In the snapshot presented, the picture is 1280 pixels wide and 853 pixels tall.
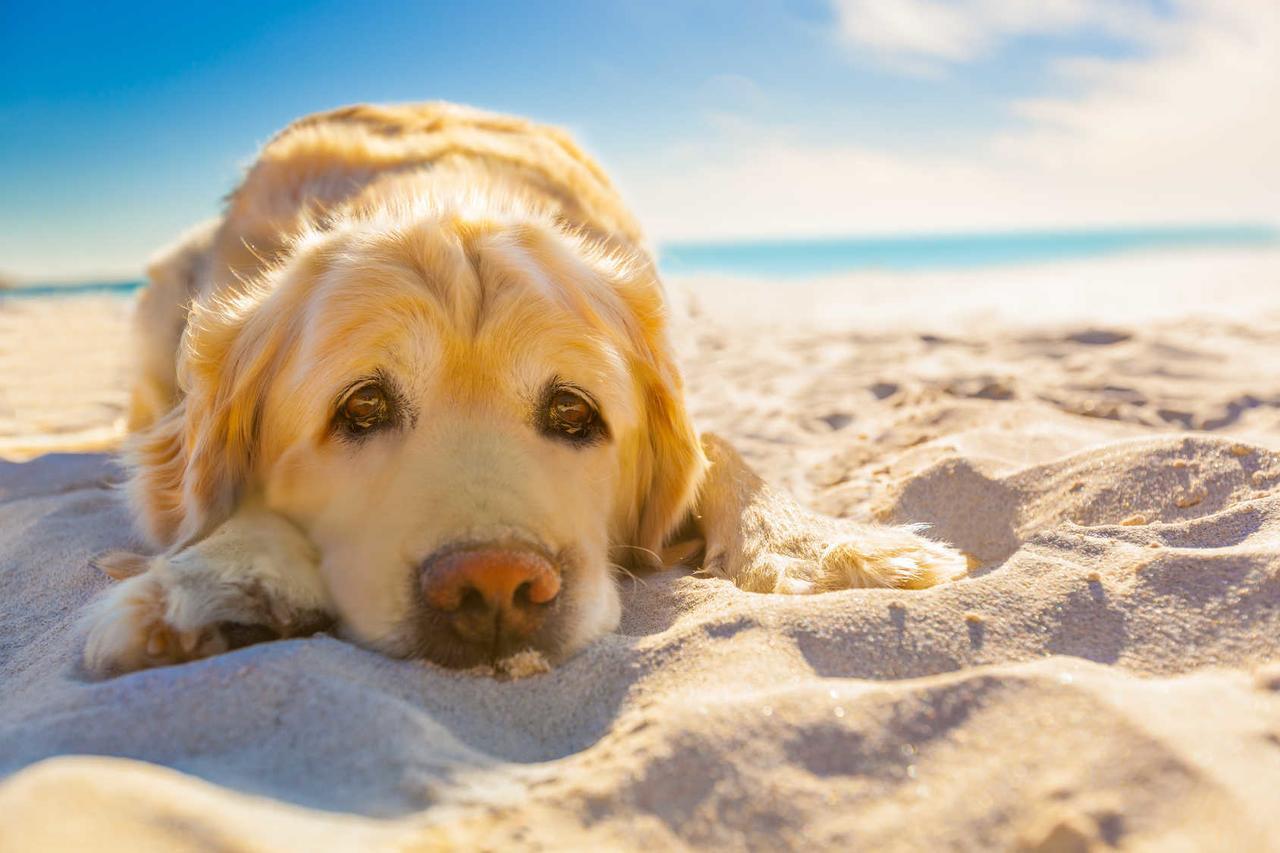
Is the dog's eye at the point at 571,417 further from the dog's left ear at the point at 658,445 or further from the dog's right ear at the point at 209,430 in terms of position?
the dog's right ear at the point at 209,430

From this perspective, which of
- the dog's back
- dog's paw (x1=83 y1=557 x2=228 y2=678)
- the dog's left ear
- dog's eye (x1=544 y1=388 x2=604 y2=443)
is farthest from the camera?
the dog's back

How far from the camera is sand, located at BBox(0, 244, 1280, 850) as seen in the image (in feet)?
4.25

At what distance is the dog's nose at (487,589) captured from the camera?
1979 millimetres

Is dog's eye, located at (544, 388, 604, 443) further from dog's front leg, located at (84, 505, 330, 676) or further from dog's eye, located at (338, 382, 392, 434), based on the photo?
dog's front leg, located at (84, 505, 330, 676)

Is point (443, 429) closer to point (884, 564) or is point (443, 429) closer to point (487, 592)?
point (487, 592)

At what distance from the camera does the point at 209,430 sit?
107 inches

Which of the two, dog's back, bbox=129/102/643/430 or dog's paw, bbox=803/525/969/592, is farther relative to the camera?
dog's back, bbox=129/102/643/430

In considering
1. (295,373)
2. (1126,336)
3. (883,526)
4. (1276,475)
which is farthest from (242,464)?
(1126,336)

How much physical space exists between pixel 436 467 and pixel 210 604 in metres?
0.57

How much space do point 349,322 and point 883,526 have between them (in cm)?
176

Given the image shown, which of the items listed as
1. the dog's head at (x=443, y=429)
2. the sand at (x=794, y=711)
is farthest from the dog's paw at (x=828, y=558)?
the dog's head at (x=443, y=429)

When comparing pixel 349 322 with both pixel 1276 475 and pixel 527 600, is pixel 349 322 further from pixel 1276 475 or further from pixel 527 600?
pixel 1276 475

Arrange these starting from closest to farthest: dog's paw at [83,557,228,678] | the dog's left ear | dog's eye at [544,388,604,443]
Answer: dog's paw at [83,557,228,678] → dog's eye at [544,388,604,443] → the dog's left ear

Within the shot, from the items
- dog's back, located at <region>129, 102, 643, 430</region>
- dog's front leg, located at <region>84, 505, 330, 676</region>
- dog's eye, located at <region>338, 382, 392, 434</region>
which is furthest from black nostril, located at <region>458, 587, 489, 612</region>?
dog's back, located at <region>129, 102, 643, 430</region>
